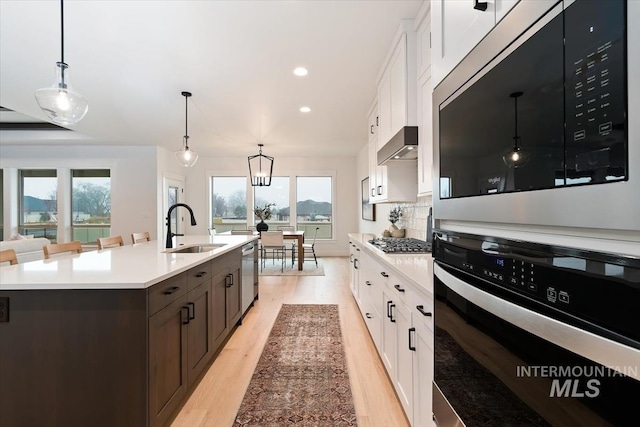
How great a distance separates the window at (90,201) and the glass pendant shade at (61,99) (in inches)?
221

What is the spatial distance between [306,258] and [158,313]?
653 centimetres

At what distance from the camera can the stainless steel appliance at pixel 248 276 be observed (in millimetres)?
3434

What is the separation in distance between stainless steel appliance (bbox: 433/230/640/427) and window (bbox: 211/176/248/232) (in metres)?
7.84

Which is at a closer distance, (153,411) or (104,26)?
(153,411)

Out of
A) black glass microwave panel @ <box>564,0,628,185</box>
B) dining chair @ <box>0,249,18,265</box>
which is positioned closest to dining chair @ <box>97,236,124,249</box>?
dining chair @ <box>0,249,18,265</box>

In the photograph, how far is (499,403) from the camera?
68cm

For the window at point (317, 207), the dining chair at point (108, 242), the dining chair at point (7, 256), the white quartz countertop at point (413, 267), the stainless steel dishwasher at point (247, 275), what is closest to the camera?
the white quartz countertop at point (413, 267)

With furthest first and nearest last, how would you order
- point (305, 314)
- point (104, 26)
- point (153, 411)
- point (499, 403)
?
point (305, 314), point (104, 26), point (153, 411), point (499, 403)

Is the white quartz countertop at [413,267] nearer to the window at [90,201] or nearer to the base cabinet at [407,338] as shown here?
the base cabinet at [407,338]

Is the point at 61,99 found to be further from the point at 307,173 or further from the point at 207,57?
the point at 307,173

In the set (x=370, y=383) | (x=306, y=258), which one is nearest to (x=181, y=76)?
(x=370, y=383)

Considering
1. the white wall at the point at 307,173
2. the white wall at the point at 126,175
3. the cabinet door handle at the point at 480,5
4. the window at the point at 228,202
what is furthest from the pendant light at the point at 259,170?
the cabinet door handle at the point at 480,5

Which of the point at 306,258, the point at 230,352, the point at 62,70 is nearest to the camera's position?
the point at 62,70

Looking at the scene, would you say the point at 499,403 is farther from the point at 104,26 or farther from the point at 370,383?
the point at 104,26
